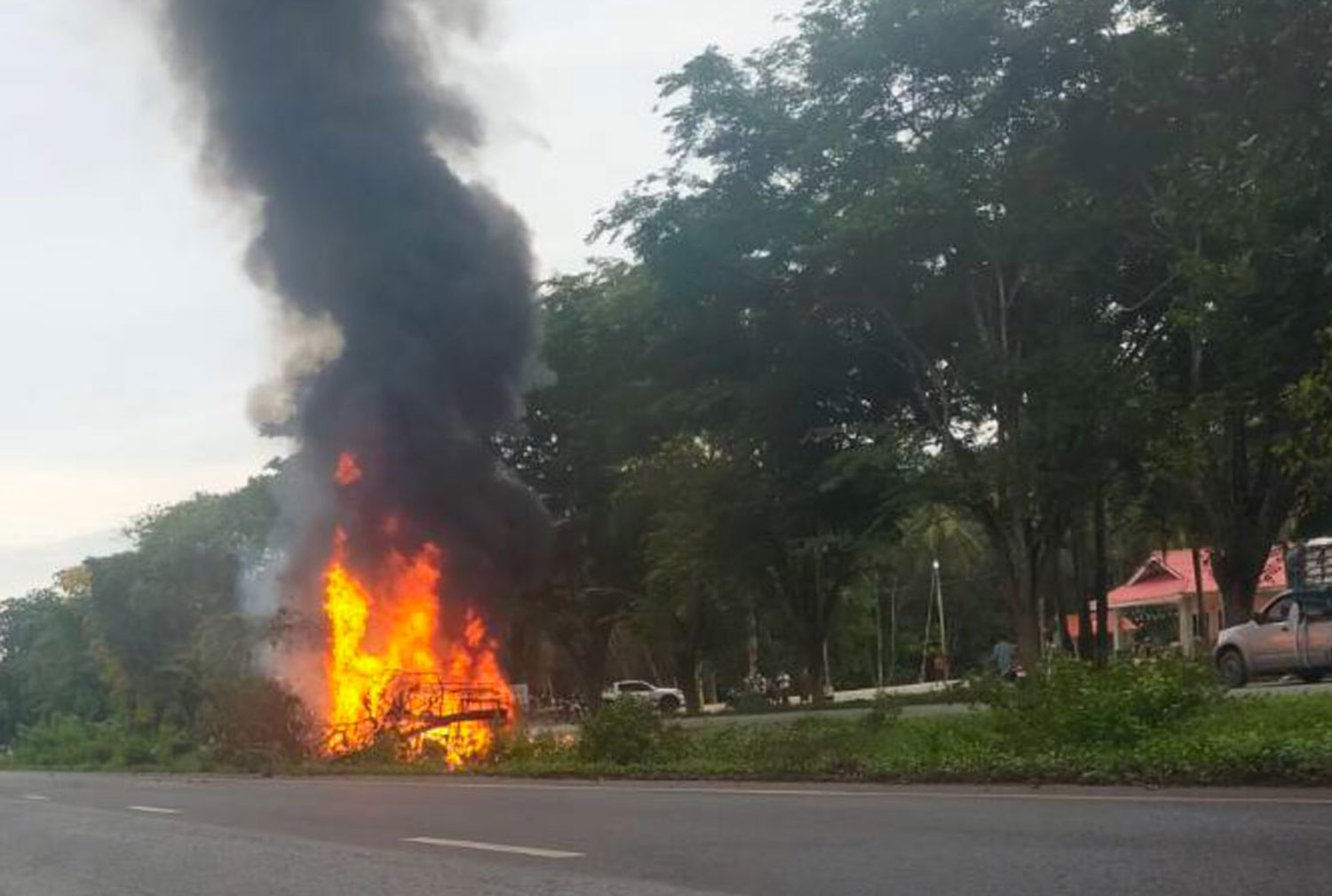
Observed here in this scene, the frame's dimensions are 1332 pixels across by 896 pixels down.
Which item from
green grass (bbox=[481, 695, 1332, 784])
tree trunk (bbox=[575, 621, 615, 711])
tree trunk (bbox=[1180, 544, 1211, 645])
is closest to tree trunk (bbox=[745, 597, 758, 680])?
tree trunk (bbox=[575, 621, 615, 711])

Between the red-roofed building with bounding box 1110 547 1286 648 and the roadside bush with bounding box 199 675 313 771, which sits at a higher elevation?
the red-roofed building with bounding box 1110 547 1286 648

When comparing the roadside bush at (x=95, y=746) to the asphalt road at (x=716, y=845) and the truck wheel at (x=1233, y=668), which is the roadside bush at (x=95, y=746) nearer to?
the asphalt road at (x=716, y=845)

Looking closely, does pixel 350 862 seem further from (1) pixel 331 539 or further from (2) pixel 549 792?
(1) pixel 331 539

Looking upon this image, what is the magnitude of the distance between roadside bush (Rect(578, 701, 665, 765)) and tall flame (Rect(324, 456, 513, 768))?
212 inches

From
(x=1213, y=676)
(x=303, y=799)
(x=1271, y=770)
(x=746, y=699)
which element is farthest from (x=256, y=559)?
(x=1271, y=770)

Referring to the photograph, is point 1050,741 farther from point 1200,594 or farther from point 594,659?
point 594,659

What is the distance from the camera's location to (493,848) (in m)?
9.41

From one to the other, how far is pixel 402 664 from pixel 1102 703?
48.9 ft

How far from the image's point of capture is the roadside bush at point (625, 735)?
17.6 meters

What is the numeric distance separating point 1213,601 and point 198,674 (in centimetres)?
3195

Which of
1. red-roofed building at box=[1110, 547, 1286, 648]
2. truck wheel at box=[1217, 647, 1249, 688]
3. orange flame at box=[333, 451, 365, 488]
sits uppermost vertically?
orange flame at box=[333, 451, 365, 488]

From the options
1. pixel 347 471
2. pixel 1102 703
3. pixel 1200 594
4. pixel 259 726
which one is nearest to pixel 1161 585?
pixel 1200 594

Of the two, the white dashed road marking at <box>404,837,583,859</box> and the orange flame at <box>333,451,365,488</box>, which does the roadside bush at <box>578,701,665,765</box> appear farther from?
the orange flame at <box>333,451,365,488</box>

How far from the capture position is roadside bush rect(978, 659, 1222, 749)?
13438mm
